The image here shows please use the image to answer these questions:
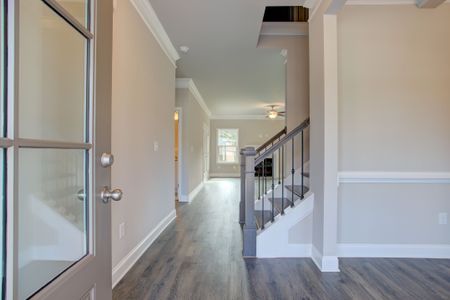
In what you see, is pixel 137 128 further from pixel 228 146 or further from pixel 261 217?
pixel 228 146

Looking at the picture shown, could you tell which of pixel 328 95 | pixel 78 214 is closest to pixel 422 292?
pixel 328 95

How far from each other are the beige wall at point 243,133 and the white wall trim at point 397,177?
8273mm

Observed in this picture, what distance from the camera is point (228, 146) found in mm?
11094

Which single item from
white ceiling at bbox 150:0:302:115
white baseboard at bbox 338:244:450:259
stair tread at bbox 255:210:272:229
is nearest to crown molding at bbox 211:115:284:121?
white ceiling at bbox 150:0:302:115

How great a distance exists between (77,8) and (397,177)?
2896 mm

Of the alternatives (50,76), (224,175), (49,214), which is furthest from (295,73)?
(224,175)

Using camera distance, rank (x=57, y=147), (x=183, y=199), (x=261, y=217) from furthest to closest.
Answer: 1. (x=183, y=199)
2. (x=261, y=217)
3. (x=57, y=147)

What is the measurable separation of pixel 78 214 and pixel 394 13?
3.21m

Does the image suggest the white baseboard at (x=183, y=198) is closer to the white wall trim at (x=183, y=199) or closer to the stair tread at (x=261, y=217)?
the white wall trim at (x=183, y=199)

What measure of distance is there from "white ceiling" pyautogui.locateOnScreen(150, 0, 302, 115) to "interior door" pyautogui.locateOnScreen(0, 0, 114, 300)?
6.63 ft

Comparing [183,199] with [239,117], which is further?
[239,117]

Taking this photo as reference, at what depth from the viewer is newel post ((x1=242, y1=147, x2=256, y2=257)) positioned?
2.74 metres

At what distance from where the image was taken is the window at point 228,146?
435 inches

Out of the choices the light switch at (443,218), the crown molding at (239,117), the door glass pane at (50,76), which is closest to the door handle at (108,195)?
the door glass pane at (50,76)
